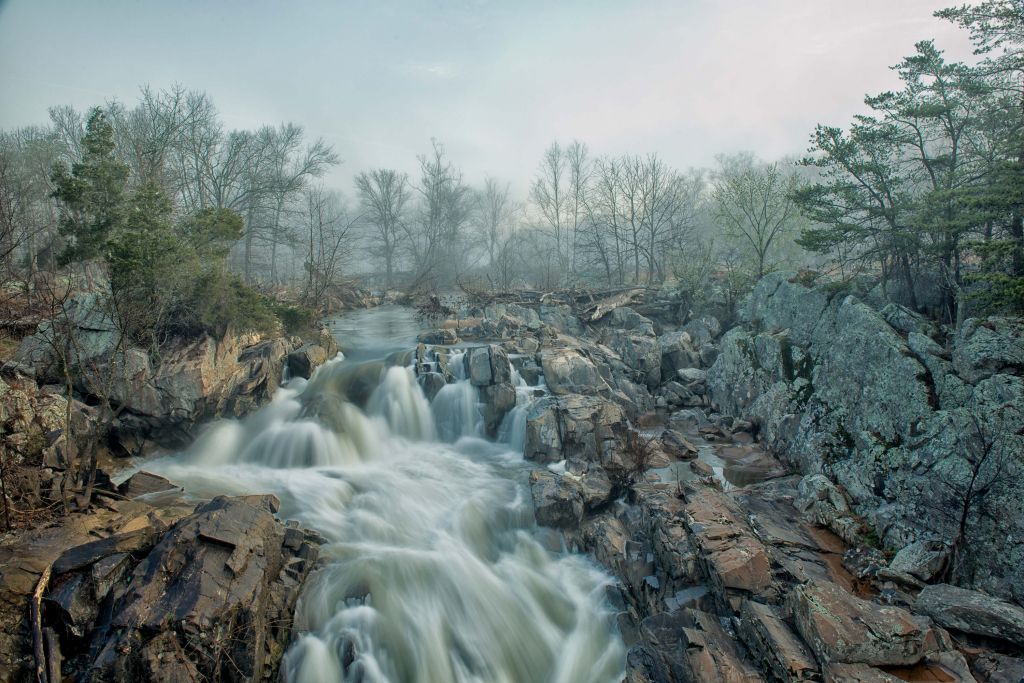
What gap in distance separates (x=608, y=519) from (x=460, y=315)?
1473 cm

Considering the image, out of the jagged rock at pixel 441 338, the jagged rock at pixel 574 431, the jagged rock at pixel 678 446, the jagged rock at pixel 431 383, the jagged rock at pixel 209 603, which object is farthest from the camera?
the jagged rock at pixel 441 338

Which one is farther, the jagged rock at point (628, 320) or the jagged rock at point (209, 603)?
the jagged rock at point (628, 320)

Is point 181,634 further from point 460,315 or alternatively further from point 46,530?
point 460,315

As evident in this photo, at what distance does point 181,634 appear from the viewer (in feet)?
16.2

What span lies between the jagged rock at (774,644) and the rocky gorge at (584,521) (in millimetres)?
26

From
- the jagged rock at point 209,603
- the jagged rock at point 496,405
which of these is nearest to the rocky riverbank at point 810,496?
the jagged rock at point 496,405

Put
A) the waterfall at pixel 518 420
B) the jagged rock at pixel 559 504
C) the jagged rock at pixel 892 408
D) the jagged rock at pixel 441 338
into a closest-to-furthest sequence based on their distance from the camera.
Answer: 1. the jagged rock at pixel 892 408
2. the jagged rock at pixel 559 504
3. the waterfall at pixel 518 420
4. the jagged rock at pixel 441 338

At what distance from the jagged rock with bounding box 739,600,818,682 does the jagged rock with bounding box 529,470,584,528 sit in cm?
339

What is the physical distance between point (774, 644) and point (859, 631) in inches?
32.3

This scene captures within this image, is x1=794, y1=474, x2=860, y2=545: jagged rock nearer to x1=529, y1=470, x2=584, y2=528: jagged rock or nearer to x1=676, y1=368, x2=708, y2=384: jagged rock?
x1=529, y1=470, x2=584, y2=528: jagged rock

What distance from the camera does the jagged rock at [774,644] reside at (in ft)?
14.8

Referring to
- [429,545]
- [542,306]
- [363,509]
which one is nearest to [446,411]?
[363,509]

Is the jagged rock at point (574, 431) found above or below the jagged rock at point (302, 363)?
below

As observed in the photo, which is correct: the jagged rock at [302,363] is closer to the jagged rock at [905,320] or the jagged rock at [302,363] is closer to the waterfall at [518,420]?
the waterfall at [518,420]
